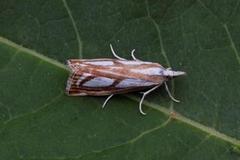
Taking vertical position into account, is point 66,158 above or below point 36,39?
below

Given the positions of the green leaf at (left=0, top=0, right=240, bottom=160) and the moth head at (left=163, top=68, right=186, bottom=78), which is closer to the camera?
the green leaf at (left=0, top=0, right=240, bottom=160)

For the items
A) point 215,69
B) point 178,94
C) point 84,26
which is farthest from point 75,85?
point 215,69

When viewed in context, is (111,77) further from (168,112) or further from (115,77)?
(168,112)

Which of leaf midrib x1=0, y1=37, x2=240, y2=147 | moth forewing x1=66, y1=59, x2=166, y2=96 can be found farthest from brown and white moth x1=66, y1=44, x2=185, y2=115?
leaf midrib x1=0, y1=37, x2=240, y2=147

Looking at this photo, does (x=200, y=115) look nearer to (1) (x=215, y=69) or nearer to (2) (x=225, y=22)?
(1) (x=215, y=69)

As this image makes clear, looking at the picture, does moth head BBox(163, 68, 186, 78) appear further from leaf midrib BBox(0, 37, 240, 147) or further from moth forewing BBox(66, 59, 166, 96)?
leaf midrib BBox(0, 37, 240, 147)

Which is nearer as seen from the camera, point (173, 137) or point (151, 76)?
point (173, 137)
